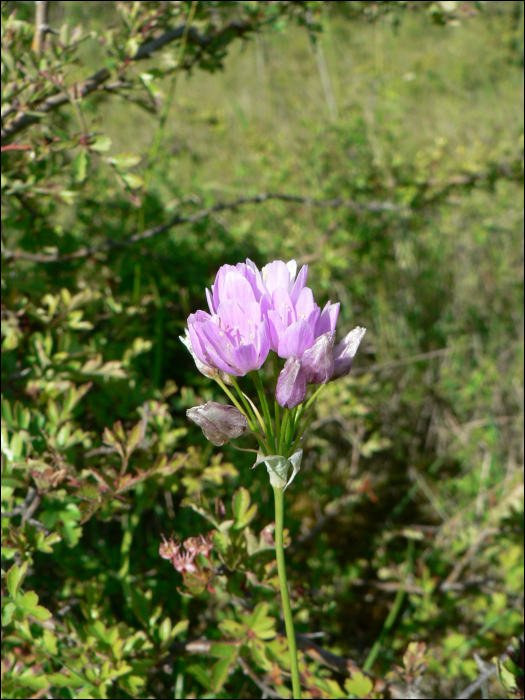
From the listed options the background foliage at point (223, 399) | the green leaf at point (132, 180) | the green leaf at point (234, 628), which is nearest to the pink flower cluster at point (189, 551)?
the background foliage at point (223, 399)

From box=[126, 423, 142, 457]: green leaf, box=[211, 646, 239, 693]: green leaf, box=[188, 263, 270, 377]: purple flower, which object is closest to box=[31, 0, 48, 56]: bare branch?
box=[126, 423, 142, 457]: green leaf

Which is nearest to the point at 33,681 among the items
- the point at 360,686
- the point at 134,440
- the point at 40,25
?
the point at 134,440

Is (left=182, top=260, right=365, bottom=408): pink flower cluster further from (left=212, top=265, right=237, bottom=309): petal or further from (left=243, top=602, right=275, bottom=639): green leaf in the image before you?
(left=243, top=602, right=275, bottom=639): green leaf

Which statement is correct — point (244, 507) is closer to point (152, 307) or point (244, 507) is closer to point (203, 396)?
point (203, 396)

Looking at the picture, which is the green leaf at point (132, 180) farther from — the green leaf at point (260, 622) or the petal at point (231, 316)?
the green leaf at point (260, 622)

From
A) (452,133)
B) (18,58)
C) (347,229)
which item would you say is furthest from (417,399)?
(452,133)

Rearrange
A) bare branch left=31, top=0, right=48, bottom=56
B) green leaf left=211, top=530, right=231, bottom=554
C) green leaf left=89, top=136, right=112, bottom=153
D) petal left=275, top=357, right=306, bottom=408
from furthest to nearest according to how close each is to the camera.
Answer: bare branch left=31, top=0, right=48, bottom=56, green leaf left=89, top=136, right=112, bottom=153, green leaf left=211, top=530, right=231, bottom=554, petal left=275, top=357, right=306, bottom=408

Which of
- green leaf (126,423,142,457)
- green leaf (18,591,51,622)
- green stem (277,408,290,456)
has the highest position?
green stem (277,408,290,456)
